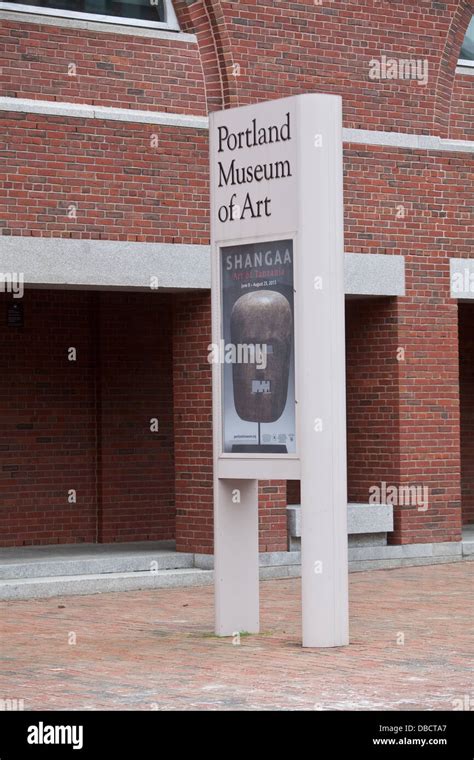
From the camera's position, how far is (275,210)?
1121 cm

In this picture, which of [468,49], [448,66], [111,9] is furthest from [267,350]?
[468,49]

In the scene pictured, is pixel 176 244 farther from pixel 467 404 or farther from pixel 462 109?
pixel 467 404

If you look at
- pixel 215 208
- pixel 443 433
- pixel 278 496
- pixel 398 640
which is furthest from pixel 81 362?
pixel 398 640

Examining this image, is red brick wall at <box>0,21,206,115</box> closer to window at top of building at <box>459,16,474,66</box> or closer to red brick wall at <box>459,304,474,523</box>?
window at top of building at <box>459,16,474,66</box>

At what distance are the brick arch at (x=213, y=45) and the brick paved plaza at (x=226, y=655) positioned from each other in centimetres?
500

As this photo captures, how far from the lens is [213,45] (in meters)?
15.7

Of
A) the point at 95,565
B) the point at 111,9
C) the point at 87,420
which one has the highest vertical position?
the point at 111,9

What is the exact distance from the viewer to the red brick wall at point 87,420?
16.8 meters

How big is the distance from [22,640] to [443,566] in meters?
6.41

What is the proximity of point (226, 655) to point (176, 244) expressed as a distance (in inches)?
221

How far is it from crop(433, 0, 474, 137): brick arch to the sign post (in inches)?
246

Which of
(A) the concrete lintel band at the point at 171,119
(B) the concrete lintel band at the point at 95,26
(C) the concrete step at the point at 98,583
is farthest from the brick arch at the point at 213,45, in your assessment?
(C) the concrete step at the point at 98,583

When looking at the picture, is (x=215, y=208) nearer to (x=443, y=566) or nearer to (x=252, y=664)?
(x=252, y=664)

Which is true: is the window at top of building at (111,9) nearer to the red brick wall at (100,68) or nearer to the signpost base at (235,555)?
the red brick wall at (100,68)
